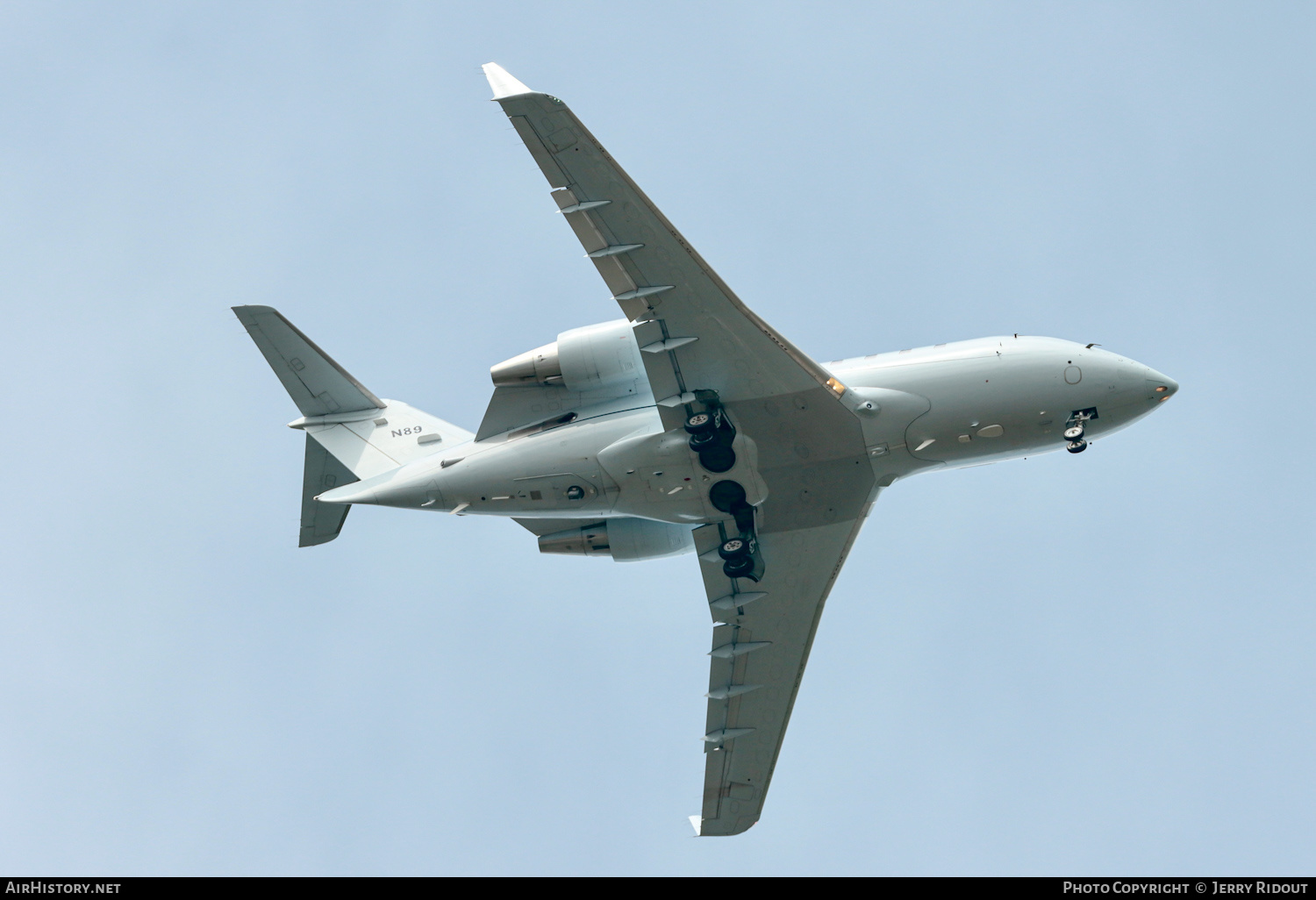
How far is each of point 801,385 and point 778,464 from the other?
2.31 m

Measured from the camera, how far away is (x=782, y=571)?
34.6 metres

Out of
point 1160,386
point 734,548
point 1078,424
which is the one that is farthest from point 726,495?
point 1160,386

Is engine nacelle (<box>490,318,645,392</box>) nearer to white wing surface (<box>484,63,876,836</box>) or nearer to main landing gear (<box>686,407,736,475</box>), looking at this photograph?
white wing surface (<box>484,63,876,836</box>)

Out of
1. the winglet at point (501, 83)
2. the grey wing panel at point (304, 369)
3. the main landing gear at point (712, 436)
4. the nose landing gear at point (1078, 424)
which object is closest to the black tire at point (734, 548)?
the main landing gear at point (712, 436)

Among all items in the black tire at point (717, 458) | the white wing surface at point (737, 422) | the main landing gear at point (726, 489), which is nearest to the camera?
the white wing surface at point (737, 422)

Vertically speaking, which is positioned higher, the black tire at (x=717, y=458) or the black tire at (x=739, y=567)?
the black tire at (x=717, y=458)

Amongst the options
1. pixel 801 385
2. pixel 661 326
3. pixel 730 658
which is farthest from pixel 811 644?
pixel 661 326

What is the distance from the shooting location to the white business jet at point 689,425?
96.5 feet

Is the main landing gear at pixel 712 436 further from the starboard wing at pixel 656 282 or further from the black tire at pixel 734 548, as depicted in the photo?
the black tire at pixel 734 548

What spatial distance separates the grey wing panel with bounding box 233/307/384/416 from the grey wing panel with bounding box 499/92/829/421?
33.2ft

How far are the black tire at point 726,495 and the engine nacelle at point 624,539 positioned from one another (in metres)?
2.01

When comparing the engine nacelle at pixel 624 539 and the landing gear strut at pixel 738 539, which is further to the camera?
the engine nacelle at pixel 624 539

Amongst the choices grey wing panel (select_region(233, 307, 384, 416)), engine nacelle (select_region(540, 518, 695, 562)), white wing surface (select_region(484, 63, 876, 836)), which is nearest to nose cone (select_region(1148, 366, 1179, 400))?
white wing surface (select_region(484, 63, 876, 836))

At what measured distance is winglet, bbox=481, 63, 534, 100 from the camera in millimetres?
26562
